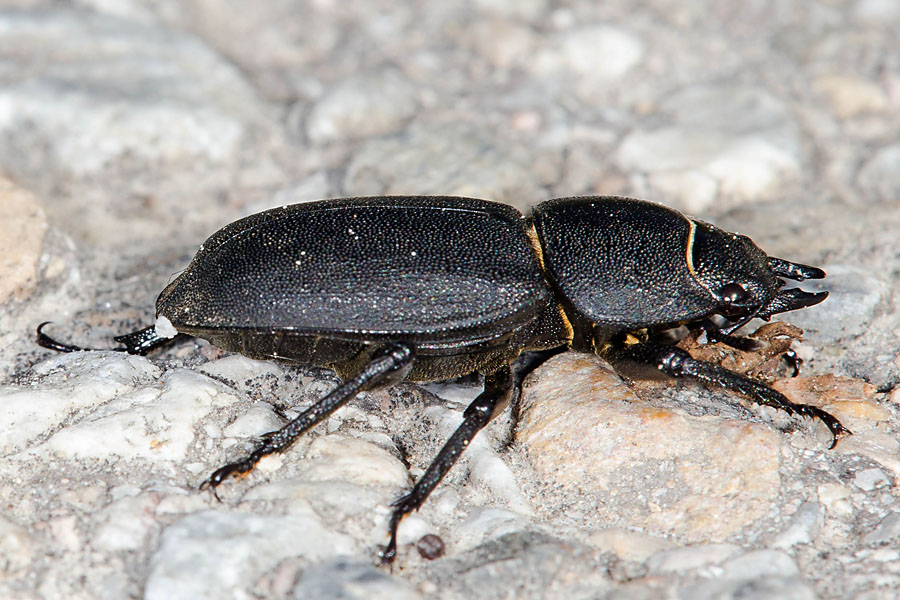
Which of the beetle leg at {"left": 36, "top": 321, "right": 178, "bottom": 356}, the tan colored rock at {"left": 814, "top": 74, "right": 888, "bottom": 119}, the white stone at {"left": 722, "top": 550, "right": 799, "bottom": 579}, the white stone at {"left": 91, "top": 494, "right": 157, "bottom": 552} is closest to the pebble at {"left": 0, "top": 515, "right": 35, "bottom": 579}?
the white stone at {"left": 91, "top": 494, "right": 157, "bottom": 552}

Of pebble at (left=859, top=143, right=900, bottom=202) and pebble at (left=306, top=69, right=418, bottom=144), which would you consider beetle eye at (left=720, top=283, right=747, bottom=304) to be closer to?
pebble at (left=859, top=143, right=900, bottom=202)

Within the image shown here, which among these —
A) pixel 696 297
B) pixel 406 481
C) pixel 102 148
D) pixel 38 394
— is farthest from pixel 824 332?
pixel 102 148

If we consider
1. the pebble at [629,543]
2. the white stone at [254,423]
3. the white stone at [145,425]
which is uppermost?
the white stone at [145,425]

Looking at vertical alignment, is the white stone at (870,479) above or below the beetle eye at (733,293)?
below

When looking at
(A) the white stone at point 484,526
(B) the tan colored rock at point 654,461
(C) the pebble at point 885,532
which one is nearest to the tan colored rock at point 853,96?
(B) the tan colored rock at point 654,461

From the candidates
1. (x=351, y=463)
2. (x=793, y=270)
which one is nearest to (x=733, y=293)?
(x=793, y=270)

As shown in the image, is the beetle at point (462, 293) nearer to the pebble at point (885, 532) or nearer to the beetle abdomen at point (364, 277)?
the beetle abdomen at point (364, 277)
